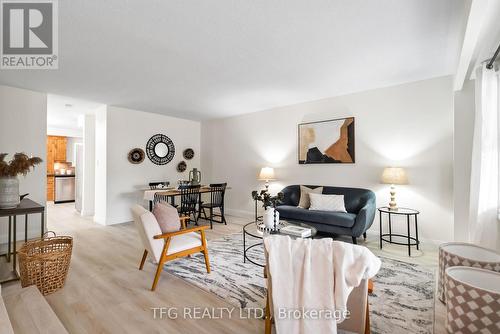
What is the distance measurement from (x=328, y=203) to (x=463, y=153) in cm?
183

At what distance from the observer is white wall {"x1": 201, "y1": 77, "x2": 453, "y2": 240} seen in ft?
11.5

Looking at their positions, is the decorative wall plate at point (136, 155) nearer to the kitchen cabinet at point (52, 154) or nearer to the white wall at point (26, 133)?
the white wall at point (26, 133)

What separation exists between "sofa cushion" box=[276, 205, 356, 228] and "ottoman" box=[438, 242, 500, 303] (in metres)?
1.28

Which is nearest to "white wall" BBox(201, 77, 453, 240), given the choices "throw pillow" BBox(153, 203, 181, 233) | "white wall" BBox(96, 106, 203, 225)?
"white wall" BBox(96, 106, 203, 225)

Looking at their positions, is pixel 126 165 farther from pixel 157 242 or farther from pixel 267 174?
pixel 157 242

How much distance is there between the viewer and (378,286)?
239 centimetres

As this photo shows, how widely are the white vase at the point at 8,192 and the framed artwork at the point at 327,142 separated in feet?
14.2

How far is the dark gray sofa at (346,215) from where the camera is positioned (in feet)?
11.1

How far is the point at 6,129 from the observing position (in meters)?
3.77

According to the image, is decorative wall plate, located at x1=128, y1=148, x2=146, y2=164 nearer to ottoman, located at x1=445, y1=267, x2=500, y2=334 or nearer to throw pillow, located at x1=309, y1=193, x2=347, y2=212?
throw pillow, located at x1=309, y1=193, x2=347, y2=212

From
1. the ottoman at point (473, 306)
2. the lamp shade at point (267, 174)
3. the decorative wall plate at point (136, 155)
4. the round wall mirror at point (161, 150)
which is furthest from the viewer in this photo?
the round wall mirror at point (161, 150)

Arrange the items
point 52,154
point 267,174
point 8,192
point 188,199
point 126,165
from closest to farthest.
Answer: point 8,192 < point 188,199 < point 267,174 < point 126,165 < point 52,154

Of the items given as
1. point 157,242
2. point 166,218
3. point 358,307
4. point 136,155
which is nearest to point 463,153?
point 358,307

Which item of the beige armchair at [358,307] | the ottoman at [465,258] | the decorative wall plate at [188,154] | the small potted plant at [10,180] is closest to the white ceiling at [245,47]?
the small potted plant at [10,180]
